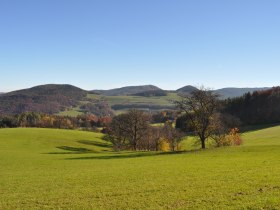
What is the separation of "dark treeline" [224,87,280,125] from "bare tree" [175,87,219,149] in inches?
3239

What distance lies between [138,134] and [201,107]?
3310 cm

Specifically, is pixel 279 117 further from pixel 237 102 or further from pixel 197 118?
pixel 197 118

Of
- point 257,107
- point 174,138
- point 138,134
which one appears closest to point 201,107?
point 138,134

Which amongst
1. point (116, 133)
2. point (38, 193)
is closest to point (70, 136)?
point (116, 133)

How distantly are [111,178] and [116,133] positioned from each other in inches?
2743

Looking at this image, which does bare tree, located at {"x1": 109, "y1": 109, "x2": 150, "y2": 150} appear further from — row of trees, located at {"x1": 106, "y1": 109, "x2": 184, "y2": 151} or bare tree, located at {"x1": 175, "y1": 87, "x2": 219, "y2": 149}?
bare tree, located at {"x1": 175, "y1": 87, "x2": 219, "y2": 149}

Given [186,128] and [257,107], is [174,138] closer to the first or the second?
[186,128]

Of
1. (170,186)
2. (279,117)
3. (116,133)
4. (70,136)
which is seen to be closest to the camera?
(170,186)

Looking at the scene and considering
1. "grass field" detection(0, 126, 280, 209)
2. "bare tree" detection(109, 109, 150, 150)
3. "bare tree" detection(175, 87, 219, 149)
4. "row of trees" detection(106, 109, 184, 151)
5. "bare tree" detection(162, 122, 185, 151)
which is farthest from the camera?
"bare tree" detection(162, 122, 185, 151)

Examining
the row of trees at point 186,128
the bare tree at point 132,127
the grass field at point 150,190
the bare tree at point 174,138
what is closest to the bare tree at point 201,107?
the row of trees at point 186,128

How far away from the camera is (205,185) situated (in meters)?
23.6

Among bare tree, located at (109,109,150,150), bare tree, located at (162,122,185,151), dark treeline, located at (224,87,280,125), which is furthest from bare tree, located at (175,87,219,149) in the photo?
dark treeline, located at (224,87,280,125)

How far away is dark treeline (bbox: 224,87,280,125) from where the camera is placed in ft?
454

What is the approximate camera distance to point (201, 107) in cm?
6219
